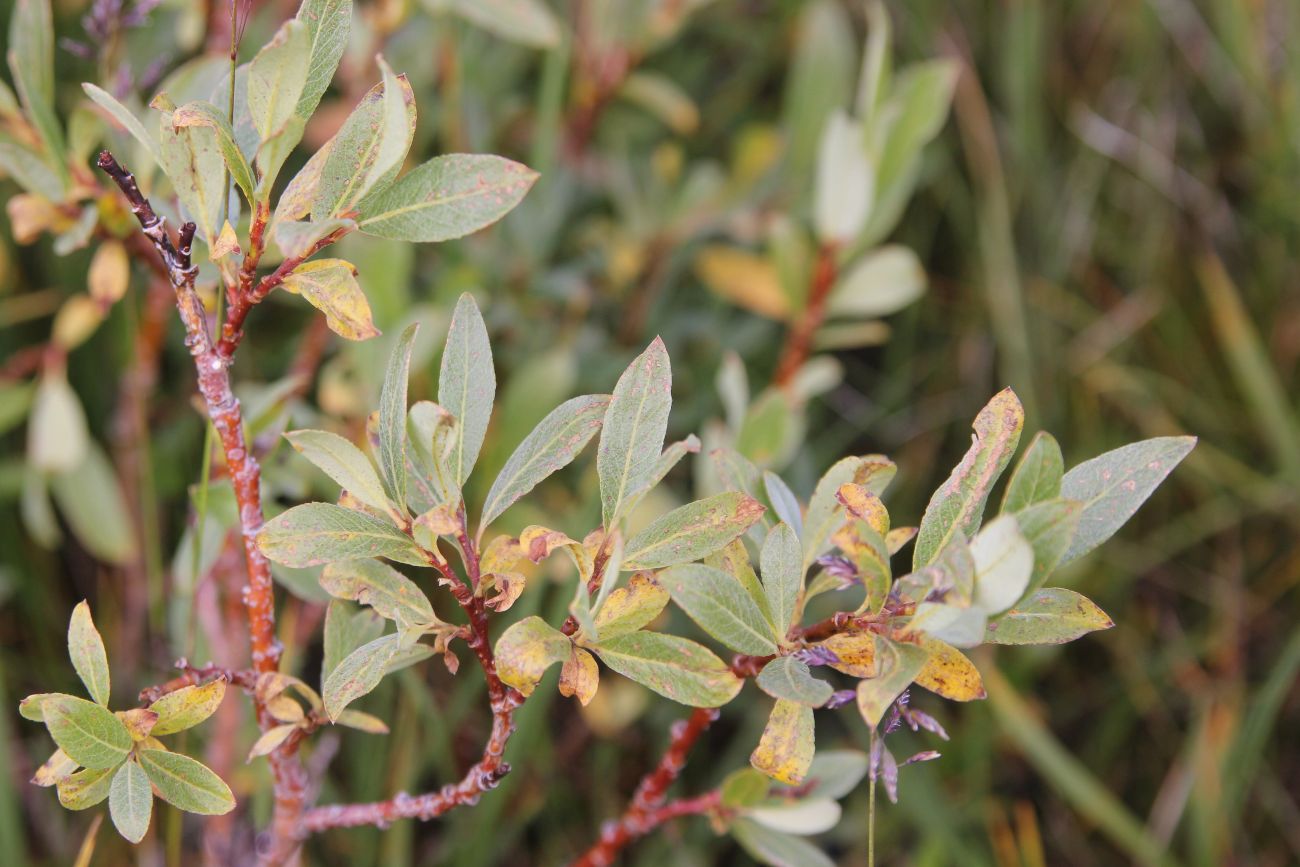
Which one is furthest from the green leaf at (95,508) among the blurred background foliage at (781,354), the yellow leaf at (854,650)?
the yellow leaf at (854,650)

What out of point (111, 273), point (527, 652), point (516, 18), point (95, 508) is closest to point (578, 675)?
point (527, 652)

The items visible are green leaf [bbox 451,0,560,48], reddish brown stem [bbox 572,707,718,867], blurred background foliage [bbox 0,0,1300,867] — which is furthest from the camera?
blurred background foliage [bbox 0,0,1300,867]

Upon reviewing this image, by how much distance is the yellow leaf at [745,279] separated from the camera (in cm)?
128

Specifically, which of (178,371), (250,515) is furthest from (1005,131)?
(250,515)

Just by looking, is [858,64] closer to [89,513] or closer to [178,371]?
[178,371]

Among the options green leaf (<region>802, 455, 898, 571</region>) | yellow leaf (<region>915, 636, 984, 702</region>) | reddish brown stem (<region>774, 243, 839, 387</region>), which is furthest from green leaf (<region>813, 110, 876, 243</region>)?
yellow leaf (<region>915, 636, 984, 702</region>)

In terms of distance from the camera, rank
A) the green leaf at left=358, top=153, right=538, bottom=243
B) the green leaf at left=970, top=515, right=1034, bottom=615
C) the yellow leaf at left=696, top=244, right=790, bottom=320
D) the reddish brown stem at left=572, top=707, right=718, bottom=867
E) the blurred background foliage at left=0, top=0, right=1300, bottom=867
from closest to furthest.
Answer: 1. the green leaf at left=970, top=515, right=1034, bottom=615
2. the green leaf at left=358, top=153, right=538, bottom=243
3. the reddish brown stem at left=572, top=707, right=718, bottom=867
4. the blurred background foliage at left=0, top=0, right=1300, bottom=867
5. the yellow leaf at left=696, top=244, right=790, bottom=320

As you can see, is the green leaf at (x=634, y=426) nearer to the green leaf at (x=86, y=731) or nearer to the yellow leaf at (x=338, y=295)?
the yellow leaf at (x=338, y=295)

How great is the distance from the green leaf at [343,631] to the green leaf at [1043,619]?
313 mm

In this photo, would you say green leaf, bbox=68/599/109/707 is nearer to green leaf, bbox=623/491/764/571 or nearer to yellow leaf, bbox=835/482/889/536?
green leaf, bbox=623/491/764/571

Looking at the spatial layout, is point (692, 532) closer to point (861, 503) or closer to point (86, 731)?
point (861, 503)

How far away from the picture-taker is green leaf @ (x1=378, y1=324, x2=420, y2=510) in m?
0.53

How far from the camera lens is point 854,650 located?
0.54m

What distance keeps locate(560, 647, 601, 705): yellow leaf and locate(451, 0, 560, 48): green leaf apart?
0.62 metres
